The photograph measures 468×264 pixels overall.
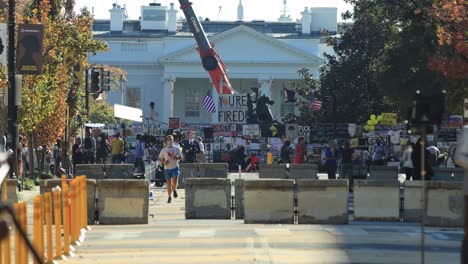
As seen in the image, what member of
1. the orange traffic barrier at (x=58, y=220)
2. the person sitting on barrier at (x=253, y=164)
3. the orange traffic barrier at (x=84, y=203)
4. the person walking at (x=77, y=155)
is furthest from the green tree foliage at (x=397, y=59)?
the orange traffic barrier at (x=58, y=220)

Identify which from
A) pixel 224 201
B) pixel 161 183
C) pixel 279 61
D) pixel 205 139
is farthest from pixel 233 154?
pixel 279 61

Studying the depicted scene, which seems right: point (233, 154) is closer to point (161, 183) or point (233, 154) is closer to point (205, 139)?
point (205, 139)

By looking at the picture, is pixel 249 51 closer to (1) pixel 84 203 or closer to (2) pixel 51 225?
(1) pixel 84 203

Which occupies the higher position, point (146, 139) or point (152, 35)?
point (152, 35)

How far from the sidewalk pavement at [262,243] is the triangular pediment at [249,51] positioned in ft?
313

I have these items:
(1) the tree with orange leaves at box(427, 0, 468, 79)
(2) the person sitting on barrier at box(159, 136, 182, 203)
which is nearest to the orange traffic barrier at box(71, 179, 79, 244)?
(2) the person sitting on barrier at box(159, 136, 182, 203)

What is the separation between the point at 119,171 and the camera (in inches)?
1438

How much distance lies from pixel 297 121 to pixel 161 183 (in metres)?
34.7

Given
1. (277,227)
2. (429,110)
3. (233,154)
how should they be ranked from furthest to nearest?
(233,154), (277,227), (429,110)

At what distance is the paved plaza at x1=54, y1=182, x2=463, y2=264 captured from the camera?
635 inches

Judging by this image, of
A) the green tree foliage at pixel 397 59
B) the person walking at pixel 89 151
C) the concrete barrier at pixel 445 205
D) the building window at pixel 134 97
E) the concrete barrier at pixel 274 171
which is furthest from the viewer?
the building window at pixel 134 97

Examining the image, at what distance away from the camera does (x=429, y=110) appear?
13180 mm

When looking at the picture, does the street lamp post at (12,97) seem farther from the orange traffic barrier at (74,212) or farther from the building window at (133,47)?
the building window at (133,47)

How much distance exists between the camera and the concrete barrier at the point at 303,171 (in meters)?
38.4
